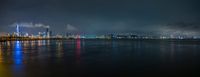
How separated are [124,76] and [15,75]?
7926 mm

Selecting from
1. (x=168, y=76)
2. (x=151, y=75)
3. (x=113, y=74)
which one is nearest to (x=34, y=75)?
(x=113, y=74)

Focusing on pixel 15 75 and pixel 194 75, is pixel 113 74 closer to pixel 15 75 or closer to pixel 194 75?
pixel 194 75

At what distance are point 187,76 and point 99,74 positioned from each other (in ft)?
21.0

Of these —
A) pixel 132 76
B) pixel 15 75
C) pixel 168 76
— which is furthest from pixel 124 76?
pixel 15 75

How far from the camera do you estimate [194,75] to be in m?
14.6

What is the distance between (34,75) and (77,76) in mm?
3132

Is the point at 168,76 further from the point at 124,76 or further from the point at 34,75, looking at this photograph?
the point at 34,75

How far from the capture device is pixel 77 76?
556 inches

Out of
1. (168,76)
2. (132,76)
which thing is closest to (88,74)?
(132,76)

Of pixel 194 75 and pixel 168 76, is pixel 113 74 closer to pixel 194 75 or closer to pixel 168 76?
pixel 168 76

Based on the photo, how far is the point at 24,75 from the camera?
14.5m

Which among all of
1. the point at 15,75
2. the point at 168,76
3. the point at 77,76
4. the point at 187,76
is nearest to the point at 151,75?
the point at 168,76

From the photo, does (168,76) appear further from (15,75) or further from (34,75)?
(15,75)

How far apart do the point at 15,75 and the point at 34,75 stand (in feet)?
4.74
